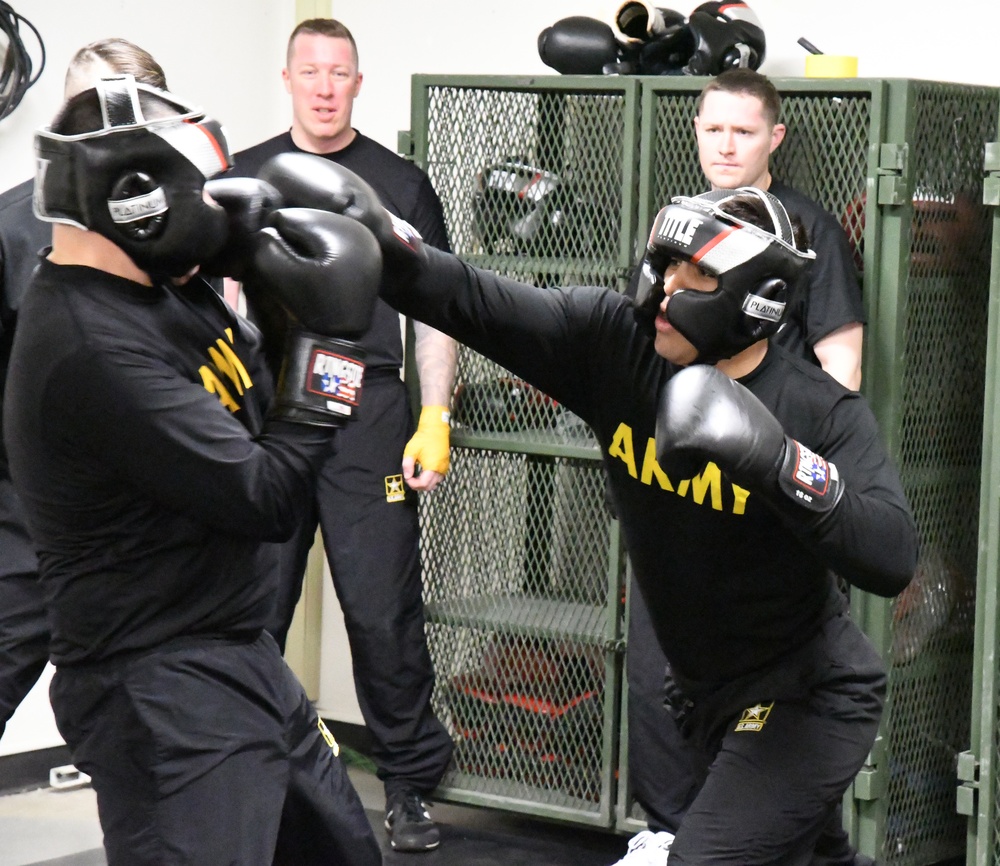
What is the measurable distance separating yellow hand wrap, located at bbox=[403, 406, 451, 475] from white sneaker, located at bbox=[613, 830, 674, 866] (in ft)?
3.48

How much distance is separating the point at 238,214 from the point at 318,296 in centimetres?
24

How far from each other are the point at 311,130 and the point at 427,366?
2.32 feet

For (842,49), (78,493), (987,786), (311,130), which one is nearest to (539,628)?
(987,786)

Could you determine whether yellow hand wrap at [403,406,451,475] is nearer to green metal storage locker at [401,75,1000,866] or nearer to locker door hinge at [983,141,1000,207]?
green metal storage locker at [401,75,1000,866]

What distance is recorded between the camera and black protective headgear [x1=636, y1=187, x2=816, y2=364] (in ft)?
8.28

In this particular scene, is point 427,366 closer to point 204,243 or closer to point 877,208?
point 877,208

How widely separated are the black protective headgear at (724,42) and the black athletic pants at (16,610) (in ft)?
6.50

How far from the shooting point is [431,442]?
407 cm

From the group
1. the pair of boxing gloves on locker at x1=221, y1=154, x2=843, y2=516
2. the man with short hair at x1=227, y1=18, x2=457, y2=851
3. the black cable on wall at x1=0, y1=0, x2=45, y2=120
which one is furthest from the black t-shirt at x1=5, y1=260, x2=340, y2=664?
the black cable on wall at x1=0, y1=0, x2=45, y2=120

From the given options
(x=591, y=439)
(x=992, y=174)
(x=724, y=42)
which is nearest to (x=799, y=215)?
(x=992, y=174)

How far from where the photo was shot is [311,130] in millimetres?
4164

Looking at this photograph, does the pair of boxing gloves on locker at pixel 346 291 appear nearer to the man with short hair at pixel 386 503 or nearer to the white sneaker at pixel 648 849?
the white sneaker at pixel 648 849

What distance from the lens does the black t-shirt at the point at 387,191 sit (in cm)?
406

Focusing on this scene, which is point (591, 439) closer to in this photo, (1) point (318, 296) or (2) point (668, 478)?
(2) point (668, 478)
